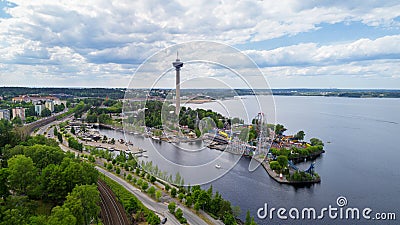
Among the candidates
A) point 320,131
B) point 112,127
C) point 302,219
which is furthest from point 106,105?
point 302,219

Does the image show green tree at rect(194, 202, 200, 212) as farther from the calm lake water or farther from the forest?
the forest

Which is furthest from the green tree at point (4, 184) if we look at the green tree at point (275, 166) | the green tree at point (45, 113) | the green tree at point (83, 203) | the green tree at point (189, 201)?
the green tree at point (45, 113)

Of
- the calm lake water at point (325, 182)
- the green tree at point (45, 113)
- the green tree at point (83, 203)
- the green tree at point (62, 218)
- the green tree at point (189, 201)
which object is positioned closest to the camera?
the green tree at point (62, 218)

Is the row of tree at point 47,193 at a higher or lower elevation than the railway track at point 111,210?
higher

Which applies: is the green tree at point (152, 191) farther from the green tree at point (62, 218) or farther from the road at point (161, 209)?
→ the green tree at point (62, 218)

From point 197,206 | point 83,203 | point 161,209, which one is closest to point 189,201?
point 197,206

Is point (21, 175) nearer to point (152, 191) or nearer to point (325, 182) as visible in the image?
point (152, 191)

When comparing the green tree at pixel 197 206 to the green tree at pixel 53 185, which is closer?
the green tree at pixel 53 185
